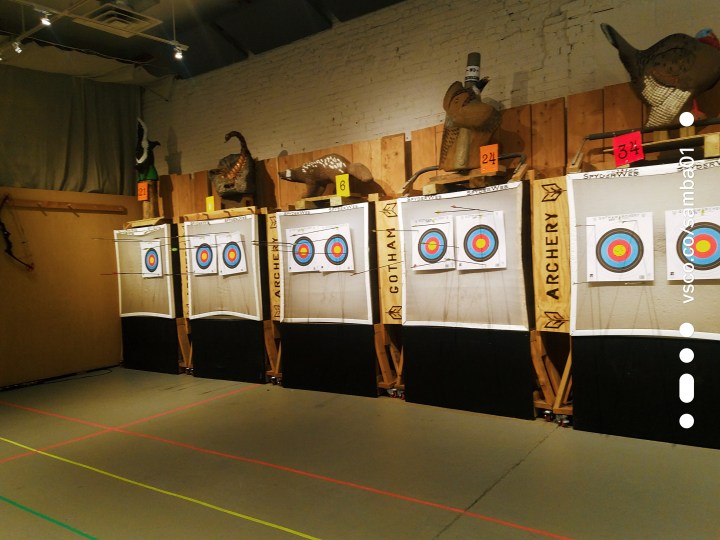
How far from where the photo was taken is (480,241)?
3.20m

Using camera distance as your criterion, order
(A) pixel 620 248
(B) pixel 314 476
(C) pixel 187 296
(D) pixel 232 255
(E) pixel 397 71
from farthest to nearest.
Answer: (C) pixel 187 296 → (D) pixel 232 255 → (E) pixel 397 71 → (A) pixel 620 248 → (B) pixel 314 476

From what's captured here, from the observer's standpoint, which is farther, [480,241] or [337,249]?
[337,249]

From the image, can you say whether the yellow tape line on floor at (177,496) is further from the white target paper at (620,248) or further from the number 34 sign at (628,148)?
the number 34 sign at (628,148)

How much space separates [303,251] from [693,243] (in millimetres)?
2591

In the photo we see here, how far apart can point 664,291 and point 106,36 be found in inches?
220

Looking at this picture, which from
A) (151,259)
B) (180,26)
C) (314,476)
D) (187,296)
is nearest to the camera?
(314,476)

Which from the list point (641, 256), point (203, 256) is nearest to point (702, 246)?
point (641, 256)

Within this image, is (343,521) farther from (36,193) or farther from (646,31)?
(36,193)

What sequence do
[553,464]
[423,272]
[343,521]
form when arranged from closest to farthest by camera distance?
[343,521], [553,464], [423,272]

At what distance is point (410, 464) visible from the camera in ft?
8.27

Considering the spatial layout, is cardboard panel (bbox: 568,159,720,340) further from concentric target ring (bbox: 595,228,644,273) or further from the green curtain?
the green curtain

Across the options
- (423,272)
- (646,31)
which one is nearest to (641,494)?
(423,272)

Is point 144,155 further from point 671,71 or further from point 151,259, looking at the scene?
point 671,71

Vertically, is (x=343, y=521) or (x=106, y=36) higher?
(x=106, y=36)
